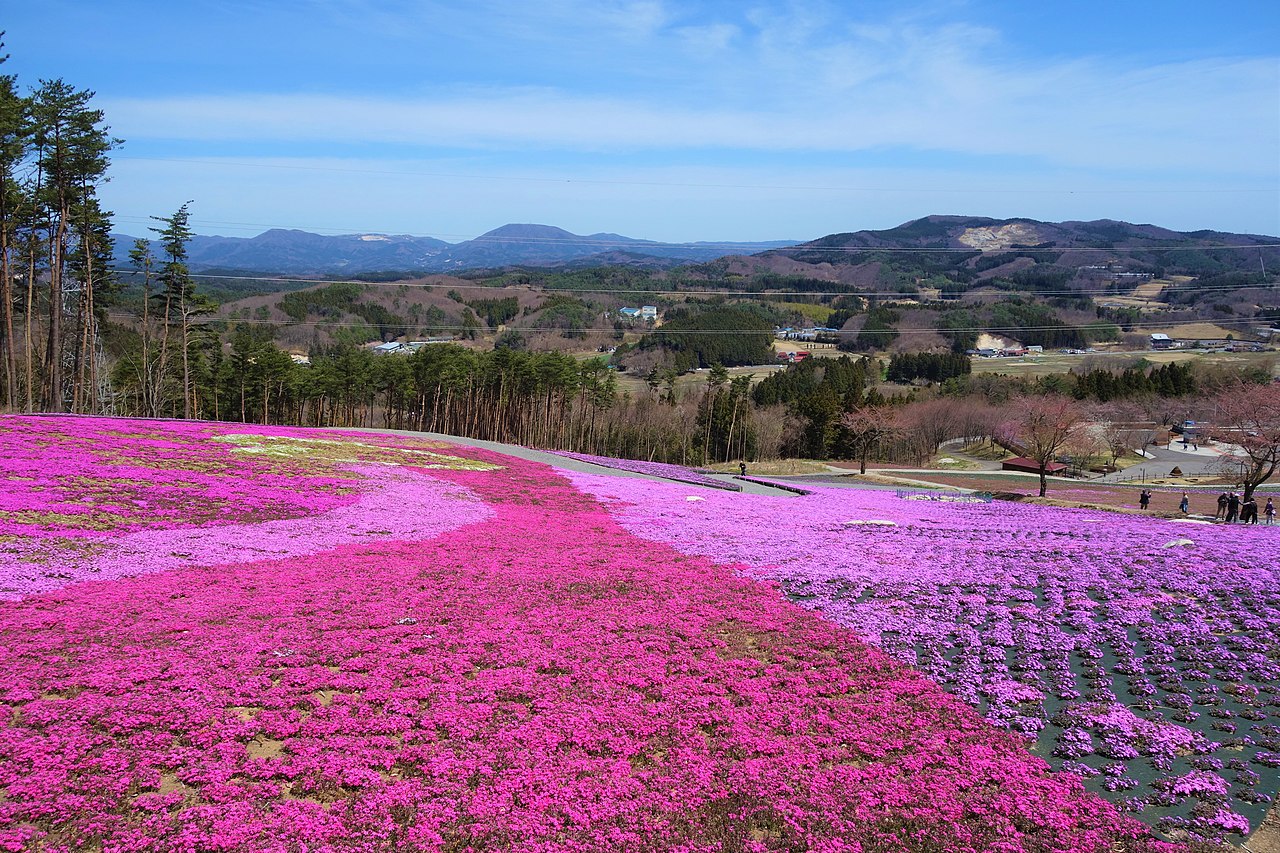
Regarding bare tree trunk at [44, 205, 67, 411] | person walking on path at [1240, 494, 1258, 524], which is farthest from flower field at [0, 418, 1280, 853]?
bare tree trunk at [44, 205, 67, 411]

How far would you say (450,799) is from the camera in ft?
26.6

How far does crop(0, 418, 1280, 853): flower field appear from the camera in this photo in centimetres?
793

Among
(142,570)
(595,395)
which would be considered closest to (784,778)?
(142,570)

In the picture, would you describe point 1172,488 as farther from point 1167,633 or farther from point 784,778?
point 784,778

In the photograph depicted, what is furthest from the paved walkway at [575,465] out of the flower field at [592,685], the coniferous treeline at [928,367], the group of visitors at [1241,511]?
the coniferous treeline at [928,367]

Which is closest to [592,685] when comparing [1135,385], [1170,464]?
[1170,464]

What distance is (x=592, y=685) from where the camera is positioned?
1116 cm

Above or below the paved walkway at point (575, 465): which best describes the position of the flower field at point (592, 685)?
above

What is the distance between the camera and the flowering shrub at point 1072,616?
1027 centimetres

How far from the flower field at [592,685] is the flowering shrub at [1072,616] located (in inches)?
3.2

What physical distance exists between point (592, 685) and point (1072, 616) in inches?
415

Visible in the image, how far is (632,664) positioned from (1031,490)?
44181 millimetres

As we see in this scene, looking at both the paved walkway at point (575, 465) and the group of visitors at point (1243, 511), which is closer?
the group of visitors at point (1243, 511)

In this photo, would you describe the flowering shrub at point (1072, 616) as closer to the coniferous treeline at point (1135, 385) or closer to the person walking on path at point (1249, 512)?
the person walking on path at point (1249, 512)
